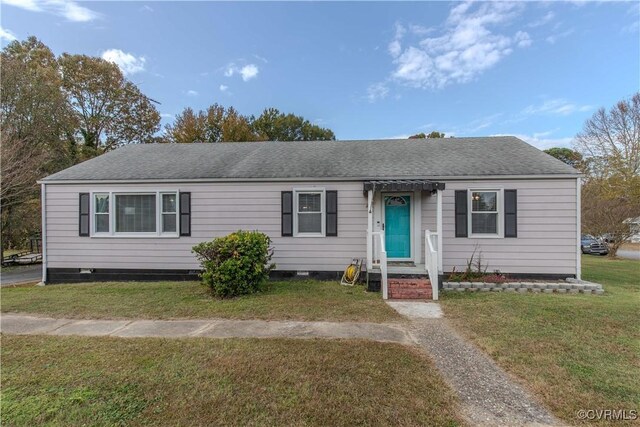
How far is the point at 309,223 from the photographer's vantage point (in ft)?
27.2

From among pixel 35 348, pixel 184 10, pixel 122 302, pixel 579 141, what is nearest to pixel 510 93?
pixel 579 141

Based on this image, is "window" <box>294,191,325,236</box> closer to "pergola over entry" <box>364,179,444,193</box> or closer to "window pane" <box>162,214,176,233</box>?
"pergola over entry" <box>364,179,444,193</box>

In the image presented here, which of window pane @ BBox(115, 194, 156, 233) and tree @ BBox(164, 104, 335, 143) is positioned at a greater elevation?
tree @ BBox(164, 104, 335, 143)

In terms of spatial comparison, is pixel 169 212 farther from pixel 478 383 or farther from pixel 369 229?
pixel 478 383

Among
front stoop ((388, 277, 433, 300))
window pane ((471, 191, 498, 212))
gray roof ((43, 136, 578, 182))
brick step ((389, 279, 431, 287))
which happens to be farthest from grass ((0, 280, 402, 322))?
window pane ((471, 191, 498, 212))

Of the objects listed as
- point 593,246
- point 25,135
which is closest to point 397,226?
point 25,135

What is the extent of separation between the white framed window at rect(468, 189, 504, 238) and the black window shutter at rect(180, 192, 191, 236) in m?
7.77

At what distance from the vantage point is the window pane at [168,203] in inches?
337

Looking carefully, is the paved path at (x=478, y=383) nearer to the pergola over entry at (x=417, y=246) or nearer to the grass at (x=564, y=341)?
the grass at (x=564, y=341)

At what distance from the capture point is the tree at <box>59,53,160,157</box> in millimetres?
20531

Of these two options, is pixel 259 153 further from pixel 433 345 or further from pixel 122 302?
pixel 433 345

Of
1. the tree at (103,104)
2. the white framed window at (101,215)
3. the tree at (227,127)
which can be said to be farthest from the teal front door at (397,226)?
the tree at (103,104)

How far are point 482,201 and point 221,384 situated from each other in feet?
24.9

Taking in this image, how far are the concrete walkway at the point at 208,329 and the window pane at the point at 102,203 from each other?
13.4 feet
